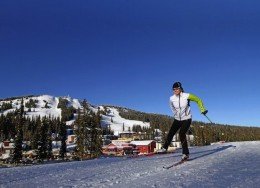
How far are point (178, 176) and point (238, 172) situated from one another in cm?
142

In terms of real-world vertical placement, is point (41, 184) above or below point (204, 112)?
below

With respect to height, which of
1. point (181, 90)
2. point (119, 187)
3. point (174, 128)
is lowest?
point (119, 187)

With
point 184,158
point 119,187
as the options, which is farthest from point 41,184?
point 184,158

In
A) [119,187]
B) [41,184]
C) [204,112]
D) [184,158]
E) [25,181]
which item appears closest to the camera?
[119,187]

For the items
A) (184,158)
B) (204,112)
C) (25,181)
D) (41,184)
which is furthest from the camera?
(204,112)

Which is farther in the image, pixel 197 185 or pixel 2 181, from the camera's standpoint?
pixel 2 181

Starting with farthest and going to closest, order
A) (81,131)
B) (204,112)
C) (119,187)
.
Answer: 1. (81,131)
2. (204,112)
3. (119,187)

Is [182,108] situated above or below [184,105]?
below

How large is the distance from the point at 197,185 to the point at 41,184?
3079mm

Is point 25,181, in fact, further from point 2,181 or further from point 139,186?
point 139,186

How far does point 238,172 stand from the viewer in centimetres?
757

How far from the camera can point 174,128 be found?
13.2 meters

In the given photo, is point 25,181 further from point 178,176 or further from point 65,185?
point 178,176

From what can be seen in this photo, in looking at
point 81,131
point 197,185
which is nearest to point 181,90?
point 197,185
